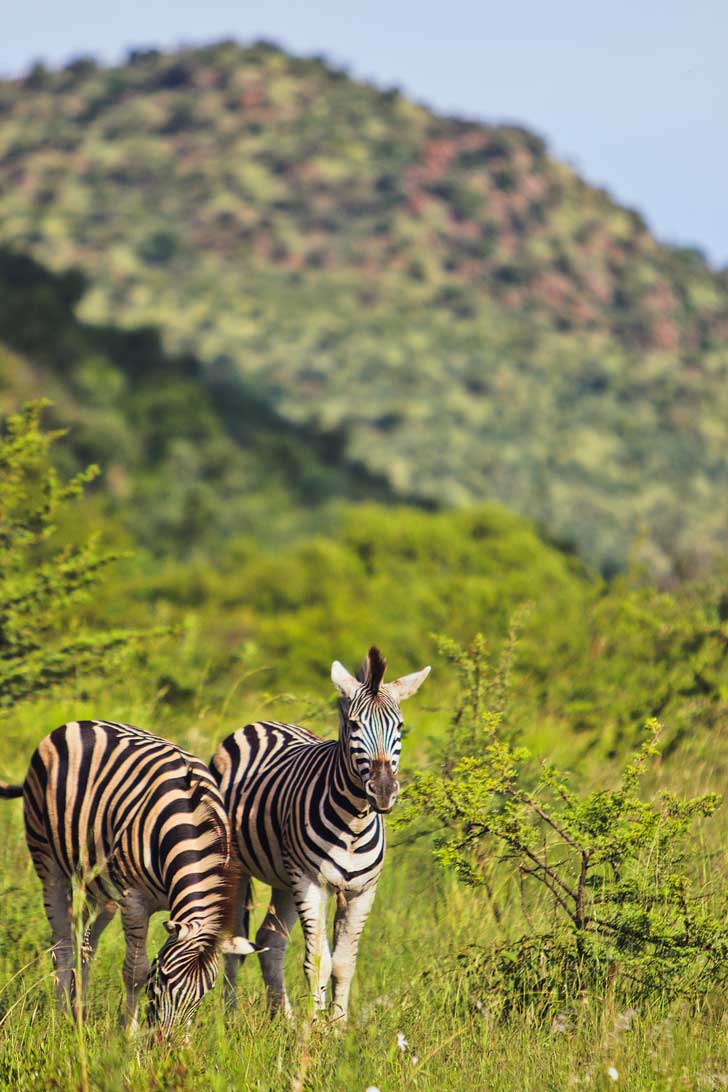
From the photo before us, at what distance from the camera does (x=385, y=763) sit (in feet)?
18.4

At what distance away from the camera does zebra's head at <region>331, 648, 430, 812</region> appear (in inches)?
220

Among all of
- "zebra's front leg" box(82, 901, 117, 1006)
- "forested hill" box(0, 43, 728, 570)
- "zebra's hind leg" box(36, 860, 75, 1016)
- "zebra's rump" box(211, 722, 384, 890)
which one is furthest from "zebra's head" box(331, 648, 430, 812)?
"forested hill" box(0, 43, 728, 570)

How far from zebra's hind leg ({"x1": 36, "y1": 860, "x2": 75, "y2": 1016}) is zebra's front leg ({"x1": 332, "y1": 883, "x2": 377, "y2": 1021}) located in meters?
1.31

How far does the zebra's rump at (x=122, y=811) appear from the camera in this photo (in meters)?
5.66

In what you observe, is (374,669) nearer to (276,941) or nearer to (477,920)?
(276,941)

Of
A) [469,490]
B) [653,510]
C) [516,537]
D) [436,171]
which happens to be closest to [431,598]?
[516,537]

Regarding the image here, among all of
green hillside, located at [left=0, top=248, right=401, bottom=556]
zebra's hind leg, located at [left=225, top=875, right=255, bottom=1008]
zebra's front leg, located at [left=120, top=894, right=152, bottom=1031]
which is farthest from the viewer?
green hillside, located at [left=0, top=248, right=401, bottom=556]

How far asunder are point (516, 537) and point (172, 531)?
17738 mm

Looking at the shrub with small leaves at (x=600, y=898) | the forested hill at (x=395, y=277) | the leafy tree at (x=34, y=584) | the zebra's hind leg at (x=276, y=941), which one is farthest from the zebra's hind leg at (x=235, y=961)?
the forested hill at (x=395, y=277)

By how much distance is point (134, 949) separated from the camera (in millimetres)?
5938

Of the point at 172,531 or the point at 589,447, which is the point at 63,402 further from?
the point at 589,447

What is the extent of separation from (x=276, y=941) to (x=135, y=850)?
1.05 m

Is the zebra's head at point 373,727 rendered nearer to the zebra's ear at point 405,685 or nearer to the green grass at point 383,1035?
the zebra's ear at point 405,685

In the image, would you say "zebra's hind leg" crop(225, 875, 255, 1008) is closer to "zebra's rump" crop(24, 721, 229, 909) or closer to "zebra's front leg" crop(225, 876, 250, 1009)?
"zebra's front leg" crop(225, 876, 250, 1009)
